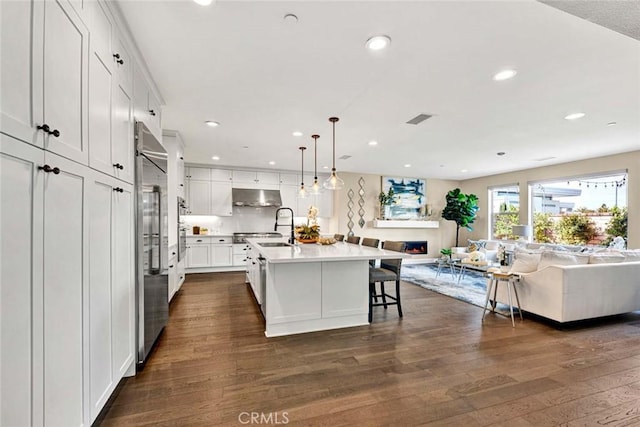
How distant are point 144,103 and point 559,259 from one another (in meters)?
5.08

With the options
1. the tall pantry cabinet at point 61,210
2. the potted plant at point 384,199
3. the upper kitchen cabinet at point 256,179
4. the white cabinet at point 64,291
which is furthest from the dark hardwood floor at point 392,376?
the potted plant at point 384,199

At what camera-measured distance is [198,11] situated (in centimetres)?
179

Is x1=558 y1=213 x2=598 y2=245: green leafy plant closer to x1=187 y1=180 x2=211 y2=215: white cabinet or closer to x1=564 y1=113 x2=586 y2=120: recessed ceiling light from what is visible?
x1=564 y1=113 x2=586 y2=120: recessed ceiling light

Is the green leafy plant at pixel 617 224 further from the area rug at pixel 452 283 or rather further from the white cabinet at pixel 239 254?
the white cabinet at pixel 239 254

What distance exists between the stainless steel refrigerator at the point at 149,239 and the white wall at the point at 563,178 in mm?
7614

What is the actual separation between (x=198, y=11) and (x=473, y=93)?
2633mm

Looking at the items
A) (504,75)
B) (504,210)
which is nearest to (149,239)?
(504,75)

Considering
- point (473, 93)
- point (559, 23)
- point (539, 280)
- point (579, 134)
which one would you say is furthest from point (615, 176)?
point (559, 23)

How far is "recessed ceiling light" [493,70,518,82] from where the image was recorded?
247cm

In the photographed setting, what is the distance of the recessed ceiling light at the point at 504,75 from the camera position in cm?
247

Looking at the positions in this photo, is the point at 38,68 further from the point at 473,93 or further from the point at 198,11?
the point at 473,93

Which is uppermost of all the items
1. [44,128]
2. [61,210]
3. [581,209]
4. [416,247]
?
[44,128]

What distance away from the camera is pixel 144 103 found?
2527mm

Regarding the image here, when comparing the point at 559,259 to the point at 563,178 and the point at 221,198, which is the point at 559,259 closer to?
the point at 563,178
